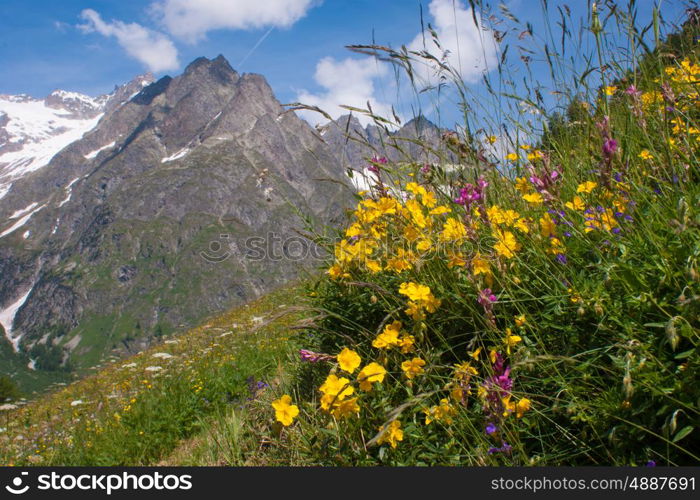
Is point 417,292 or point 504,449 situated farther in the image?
point 417,292

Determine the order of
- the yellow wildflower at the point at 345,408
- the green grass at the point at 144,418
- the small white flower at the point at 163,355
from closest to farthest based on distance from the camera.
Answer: the yellow wildflower at the point at 345,408, the green grass at the point at 144,418, the small white flower at the point at 163,355

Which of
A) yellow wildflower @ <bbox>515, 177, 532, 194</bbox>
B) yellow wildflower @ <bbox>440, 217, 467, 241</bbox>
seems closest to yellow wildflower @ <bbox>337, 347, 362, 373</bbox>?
yellow wildflower @ <bbox>440, 217, 467, 241</bbox>

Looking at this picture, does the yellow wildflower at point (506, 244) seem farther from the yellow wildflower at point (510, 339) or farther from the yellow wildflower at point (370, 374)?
the yellow wildflower at point (370, 374)

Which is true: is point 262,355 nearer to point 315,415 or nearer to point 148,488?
point 315,415

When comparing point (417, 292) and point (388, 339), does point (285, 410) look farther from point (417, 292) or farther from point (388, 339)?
point (417, 292)

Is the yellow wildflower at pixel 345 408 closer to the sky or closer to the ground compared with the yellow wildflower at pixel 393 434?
closer to the sky

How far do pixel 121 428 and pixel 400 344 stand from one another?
4374 millimetres

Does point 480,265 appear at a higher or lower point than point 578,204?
lower

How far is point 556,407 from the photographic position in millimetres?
2205

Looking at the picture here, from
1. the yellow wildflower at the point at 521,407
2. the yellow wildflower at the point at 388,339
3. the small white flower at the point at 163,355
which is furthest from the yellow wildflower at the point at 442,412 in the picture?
the small white flower at the point at 163,355

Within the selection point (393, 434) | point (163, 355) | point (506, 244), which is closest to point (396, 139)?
point (506, 244)

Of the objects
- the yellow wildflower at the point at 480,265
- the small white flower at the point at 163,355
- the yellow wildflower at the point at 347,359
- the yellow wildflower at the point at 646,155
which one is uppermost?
the yellow wildflower at the point at 646,155

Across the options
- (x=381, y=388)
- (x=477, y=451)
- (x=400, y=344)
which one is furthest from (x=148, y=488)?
(x=477, y=451)

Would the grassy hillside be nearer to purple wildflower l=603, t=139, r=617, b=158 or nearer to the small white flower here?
purple wildflower l=603, t=139, r=617, b=158
